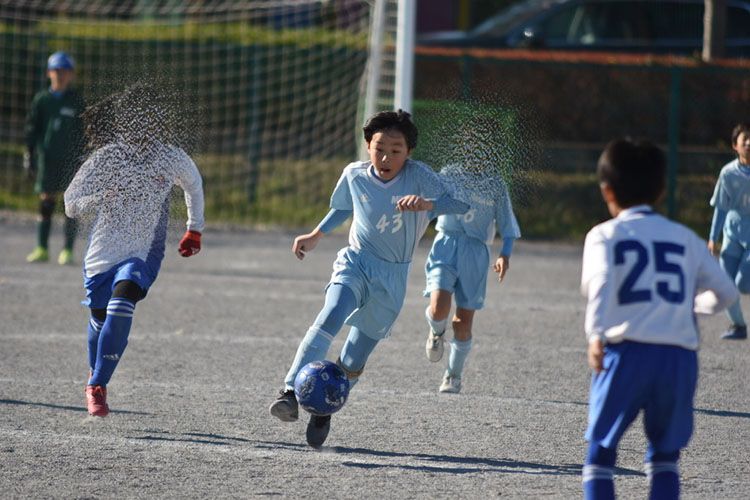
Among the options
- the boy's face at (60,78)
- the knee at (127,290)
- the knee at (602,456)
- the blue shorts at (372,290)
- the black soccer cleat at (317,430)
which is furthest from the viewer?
the boy's face at (60,78)

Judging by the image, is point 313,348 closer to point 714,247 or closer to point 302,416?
point 302,416

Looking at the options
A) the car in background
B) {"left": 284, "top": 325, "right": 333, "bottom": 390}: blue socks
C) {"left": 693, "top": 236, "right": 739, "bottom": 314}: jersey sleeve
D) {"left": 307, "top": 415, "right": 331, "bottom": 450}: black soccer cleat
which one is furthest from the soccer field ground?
the car in background

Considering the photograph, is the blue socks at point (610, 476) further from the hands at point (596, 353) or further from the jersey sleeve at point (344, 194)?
the jersey sleeve at point (344, 194)

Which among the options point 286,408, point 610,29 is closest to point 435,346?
point 286,408

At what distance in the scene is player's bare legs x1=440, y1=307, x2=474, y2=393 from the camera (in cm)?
737

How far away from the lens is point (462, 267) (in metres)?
7.51

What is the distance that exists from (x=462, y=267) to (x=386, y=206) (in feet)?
4.28

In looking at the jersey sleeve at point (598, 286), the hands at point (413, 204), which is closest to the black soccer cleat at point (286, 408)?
the hands at point (413, 204)

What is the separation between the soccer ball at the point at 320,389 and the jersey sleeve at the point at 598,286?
5.90ft

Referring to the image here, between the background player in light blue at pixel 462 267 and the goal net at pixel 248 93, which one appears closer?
the background player in light blue at pixel 462 267

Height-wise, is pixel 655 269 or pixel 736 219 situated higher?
pixel 655 269

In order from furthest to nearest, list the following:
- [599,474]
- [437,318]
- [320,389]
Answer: [437,318] → [320,389] → [599,474]

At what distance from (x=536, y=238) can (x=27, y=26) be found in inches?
374

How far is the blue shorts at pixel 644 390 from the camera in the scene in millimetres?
4402
